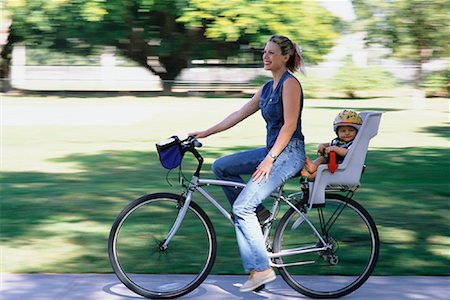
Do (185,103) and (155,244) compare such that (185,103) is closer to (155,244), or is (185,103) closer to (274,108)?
(155,244)

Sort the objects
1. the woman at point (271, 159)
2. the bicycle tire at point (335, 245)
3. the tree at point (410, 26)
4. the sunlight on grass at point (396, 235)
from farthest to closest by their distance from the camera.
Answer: the tree at point (410, 26) < the sunlight on grass at point (396, 235) < the bicycle tire at point (335, 245) < the woman at point (271, 159)

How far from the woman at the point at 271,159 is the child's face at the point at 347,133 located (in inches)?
11.0

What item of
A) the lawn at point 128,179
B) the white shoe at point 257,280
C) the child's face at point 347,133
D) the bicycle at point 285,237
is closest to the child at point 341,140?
the child's face at point 347,133

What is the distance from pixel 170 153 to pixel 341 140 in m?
1.11

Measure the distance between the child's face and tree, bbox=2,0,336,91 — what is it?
97.6 feet

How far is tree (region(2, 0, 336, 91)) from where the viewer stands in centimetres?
3538

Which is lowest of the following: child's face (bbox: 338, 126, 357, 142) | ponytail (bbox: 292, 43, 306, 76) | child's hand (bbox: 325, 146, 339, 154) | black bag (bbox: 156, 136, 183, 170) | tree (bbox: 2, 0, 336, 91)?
tree (bbox: 2, 0, 336, 91)

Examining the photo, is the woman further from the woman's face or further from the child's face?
the child's face

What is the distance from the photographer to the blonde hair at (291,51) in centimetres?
546

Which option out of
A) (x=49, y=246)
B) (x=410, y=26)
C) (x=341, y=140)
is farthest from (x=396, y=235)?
(x=410, y=26)

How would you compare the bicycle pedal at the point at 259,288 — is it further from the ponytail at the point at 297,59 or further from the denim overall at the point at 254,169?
the ponytail at the point at 297,59

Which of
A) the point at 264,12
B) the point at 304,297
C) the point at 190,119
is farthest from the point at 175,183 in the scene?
the point at 264,12

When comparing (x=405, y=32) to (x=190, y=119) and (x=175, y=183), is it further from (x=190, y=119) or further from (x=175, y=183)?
(x=175, y=183)

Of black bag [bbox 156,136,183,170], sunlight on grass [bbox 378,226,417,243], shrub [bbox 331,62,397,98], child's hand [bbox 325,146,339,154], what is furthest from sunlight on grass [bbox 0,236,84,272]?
shrub [bbox 331,62,397,98]
